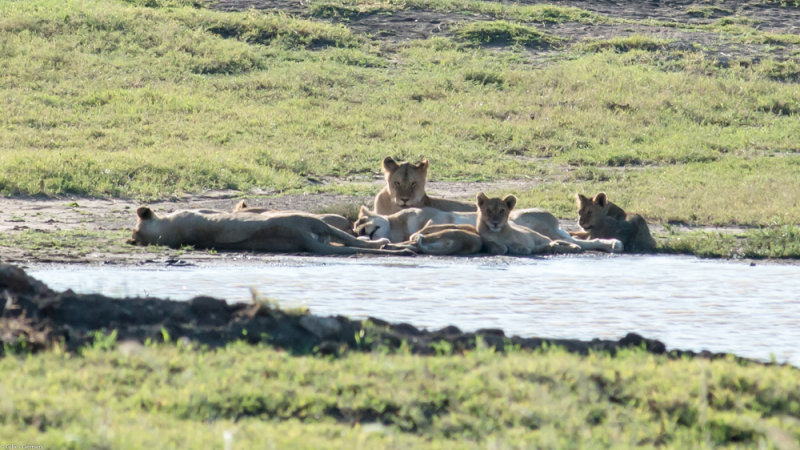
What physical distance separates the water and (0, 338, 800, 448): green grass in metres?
1.79

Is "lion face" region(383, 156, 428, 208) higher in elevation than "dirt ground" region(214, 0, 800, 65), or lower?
lower

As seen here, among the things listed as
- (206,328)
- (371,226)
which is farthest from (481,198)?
(206,328)

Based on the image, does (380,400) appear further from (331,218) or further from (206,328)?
(331,218)

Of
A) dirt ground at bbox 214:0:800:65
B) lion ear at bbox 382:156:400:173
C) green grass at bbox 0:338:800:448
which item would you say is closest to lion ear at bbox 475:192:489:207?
lion ear at bbox 382:156:400:173

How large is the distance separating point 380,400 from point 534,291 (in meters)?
4.35

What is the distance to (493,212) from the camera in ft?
36.6

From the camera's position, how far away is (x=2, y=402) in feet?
15.4

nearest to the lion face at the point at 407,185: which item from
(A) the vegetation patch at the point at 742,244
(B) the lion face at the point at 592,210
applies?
(B) the lion face at the point at 592,210

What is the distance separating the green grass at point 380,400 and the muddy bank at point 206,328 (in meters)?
0.24

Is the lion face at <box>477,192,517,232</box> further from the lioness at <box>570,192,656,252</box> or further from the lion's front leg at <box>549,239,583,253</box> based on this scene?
the lioness at <box>570,192,656,252</box>

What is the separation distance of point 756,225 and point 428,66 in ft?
43.4

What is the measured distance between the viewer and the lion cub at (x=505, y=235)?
36.8 ft

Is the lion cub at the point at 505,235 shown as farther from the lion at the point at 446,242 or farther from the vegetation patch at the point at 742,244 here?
the vegetation patch at the point at 742,244

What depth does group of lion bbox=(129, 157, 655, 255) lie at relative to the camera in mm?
11039
